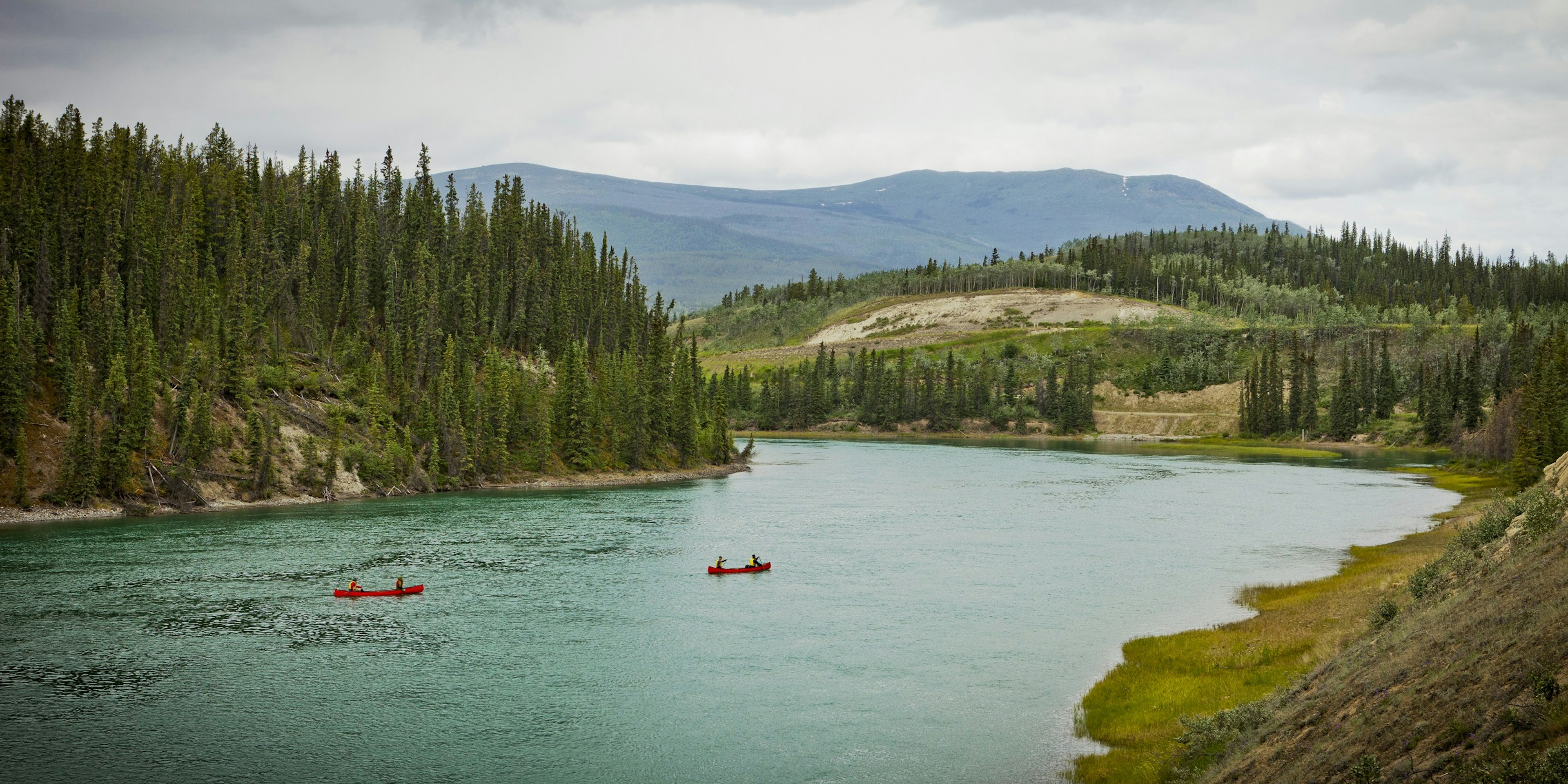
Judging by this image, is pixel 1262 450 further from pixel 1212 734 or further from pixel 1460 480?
pixel 1212 734

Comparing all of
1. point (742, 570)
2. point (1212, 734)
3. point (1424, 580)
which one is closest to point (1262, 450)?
point (742, 570)

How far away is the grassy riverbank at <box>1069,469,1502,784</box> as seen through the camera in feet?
94.2

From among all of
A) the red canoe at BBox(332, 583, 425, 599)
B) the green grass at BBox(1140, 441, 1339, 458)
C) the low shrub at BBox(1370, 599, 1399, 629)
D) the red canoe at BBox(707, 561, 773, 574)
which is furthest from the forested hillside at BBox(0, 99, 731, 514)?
the green grass at BBox(1140, 441, 1339, 458)

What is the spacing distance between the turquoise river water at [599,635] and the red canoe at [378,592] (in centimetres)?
62

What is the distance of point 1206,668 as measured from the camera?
1414 inches

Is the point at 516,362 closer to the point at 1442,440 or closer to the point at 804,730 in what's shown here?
the point at 804,730

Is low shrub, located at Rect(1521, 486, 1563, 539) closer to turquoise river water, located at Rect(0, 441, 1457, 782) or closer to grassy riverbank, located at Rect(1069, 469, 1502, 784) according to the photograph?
grassy riverbank, located at Rect(1069, 469, 1502, 784)

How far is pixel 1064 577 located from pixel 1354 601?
18316 mm

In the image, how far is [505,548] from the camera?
6700 cm

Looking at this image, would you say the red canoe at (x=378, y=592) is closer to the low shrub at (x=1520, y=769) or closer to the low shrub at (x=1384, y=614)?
the low shrub at (x=1384, y=614)

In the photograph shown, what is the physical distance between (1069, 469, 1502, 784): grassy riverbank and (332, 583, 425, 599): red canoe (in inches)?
1321

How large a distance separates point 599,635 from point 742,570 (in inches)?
648

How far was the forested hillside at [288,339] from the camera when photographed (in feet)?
267

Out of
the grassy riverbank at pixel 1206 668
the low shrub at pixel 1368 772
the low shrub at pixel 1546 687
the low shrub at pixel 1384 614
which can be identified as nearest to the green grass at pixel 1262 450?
the grassy riverbank at pixel 1206 668
